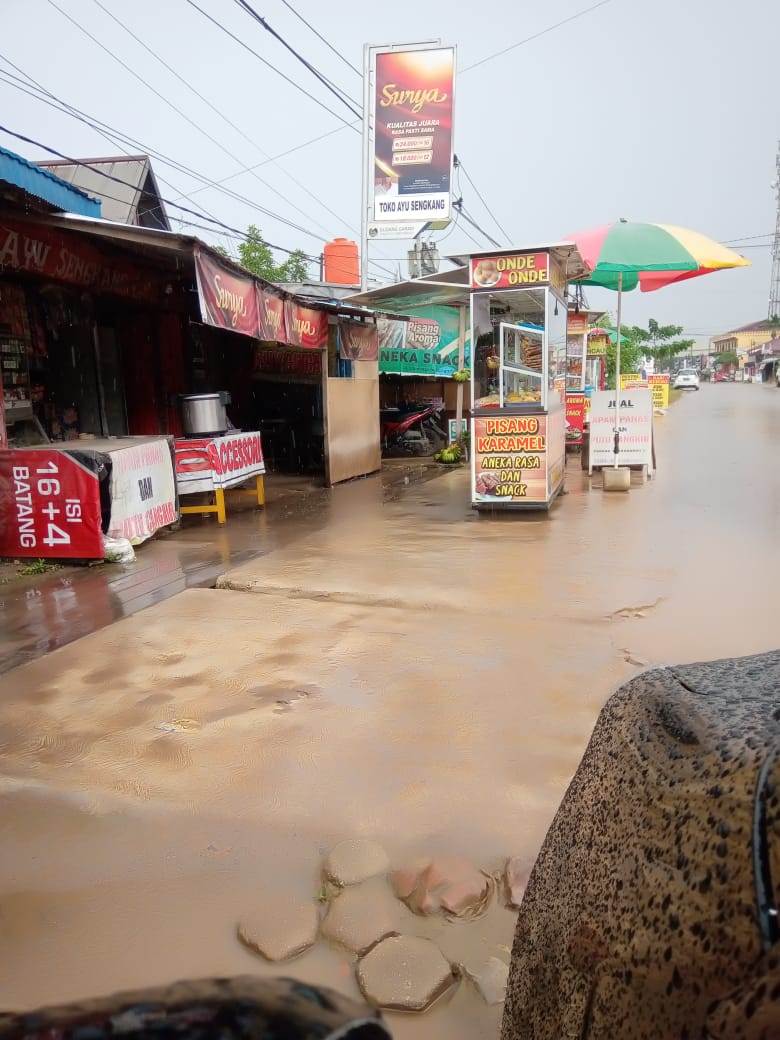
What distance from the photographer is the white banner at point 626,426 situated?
36.3 ft

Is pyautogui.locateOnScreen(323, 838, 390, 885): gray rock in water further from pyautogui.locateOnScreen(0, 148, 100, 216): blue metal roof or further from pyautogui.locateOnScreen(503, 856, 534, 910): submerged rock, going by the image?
pyautogui.locateOnScreen(0, 148, 100, 216): blue metal roof

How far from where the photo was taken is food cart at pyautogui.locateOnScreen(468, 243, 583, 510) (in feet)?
26.5

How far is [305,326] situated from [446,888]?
8.77m

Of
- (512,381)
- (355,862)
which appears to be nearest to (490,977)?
(355,862)

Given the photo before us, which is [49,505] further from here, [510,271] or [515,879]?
[515,879]

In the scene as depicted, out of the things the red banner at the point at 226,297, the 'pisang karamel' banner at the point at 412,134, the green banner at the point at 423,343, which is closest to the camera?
the red banner at the point at 226,297

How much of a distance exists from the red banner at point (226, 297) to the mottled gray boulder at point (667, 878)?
6403mm

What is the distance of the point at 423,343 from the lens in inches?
650

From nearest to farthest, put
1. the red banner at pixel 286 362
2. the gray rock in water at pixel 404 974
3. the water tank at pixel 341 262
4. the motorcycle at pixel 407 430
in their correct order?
the gray rock in water at pixel 404 974
the red banner at pixel 286 362
the motorcycle at pixel 407 430
the water tank at pixel 341 262

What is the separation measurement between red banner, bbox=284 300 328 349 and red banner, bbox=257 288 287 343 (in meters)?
0.18

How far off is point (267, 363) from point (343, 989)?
12.9m

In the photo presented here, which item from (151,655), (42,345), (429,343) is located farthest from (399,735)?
(429,343)

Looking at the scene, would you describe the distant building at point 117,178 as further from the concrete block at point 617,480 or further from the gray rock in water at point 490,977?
the gray rock in water at point 490,977

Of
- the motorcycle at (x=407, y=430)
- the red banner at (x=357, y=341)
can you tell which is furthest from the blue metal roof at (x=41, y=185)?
the motorcycle at (x=407, y=430)
